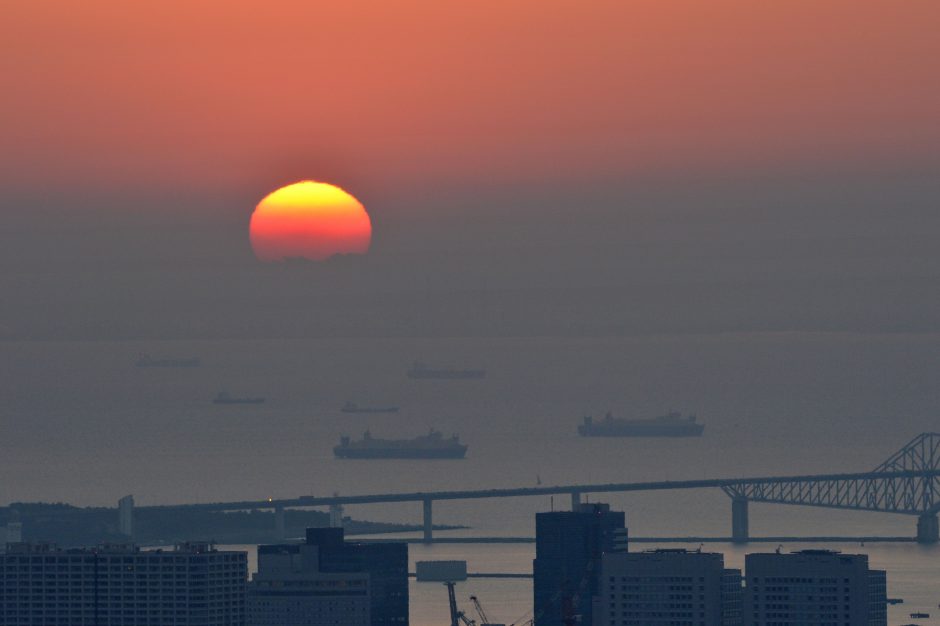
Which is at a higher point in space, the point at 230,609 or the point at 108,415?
the point at 108,415

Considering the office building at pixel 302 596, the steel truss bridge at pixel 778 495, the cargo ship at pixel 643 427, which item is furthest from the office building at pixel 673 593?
the cargo ship at pixel 643 427

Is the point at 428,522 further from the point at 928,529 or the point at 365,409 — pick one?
the point at 365,409

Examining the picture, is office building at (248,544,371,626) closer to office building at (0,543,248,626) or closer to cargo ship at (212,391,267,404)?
office building at (0,543,248,626)

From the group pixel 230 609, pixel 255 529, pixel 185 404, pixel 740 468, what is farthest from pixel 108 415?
pixel 230 609

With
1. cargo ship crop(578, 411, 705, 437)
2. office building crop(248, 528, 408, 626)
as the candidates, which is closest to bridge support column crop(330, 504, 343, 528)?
office building crop(248, 528, 408, 626)

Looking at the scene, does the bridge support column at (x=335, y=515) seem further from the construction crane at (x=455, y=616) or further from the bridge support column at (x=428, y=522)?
the construction crane at (x=455, y=616)

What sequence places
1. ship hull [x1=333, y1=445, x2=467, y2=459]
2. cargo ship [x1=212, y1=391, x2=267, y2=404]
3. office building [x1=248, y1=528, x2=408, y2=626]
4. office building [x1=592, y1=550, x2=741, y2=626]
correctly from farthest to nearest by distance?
1. cargo ship [x1=212, y1=391, x2=267, y2=404]
2. ship hull [x1=333, y1=445, x2=467, y2=459]
3. office building [x1=248, y1=528, x2=408, y2=626]
4. office building [x1=592, y1=550, x2=741, y2=626]

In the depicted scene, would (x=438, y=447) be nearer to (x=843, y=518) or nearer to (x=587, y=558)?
(x=843, y=518)
